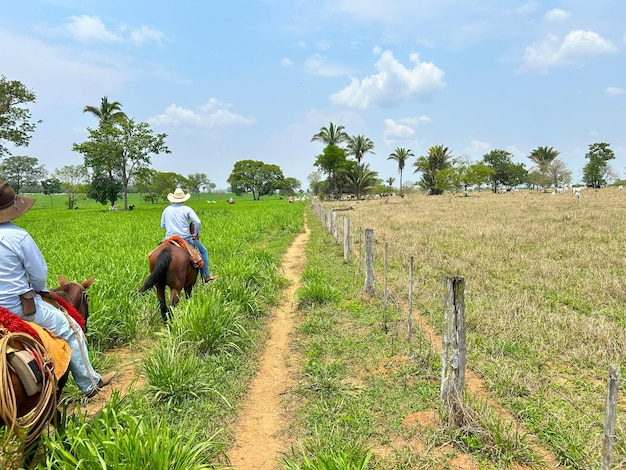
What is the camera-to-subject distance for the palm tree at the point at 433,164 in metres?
61.2

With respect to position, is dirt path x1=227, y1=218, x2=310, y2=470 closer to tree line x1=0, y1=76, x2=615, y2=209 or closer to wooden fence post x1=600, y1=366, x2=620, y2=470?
wooden fence post x1=600, y1=366, x2=620, y2=470

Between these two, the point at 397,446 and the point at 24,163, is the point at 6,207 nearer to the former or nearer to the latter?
the point at 397,446

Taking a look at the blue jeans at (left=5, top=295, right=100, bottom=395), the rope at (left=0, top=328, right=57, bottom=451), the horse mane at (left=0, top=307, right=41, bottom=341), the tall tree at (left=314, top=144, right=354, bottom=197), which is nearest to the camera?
the rope at (left=0, top=328, right=57, bottom=451)

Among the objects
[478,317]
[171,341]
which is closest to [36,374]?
[171,341]

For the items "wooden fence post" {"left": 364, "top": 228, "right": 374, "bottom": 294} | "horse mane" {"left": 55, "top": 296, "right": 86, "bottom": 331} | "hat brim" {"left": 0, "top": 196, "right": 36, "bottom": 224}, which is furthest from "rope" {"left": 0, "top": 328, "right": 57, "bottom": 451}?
"wooden fence post" {"left": 364, "top": 228, "right": 374, "bottom": 294}

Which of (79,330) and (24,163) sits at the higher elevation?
(24,163)

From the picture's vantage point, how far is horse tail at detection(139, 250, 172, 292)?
18.4 feet

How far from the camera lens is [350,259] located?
418 inches

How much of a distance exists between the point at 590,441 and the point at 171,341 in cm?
434

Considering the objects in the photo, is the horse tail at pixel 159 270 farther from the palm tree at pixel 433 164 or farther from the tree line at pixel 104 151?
the palm tree at pixel 433 164

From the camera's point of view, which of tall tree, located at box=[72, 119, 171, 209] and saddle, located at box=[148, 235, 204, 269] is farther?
tall tree, located at box=[72, 119, 171, 209]

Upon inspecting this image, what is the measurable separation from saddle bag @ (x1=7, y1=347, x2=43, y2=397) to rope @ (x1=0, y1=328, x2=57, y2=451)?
0.14ft

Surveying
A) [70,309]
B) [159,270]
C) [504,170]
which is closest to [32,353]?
[70,309]

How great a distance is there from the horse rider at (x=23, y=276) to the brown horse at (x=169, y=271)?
7.55ft
